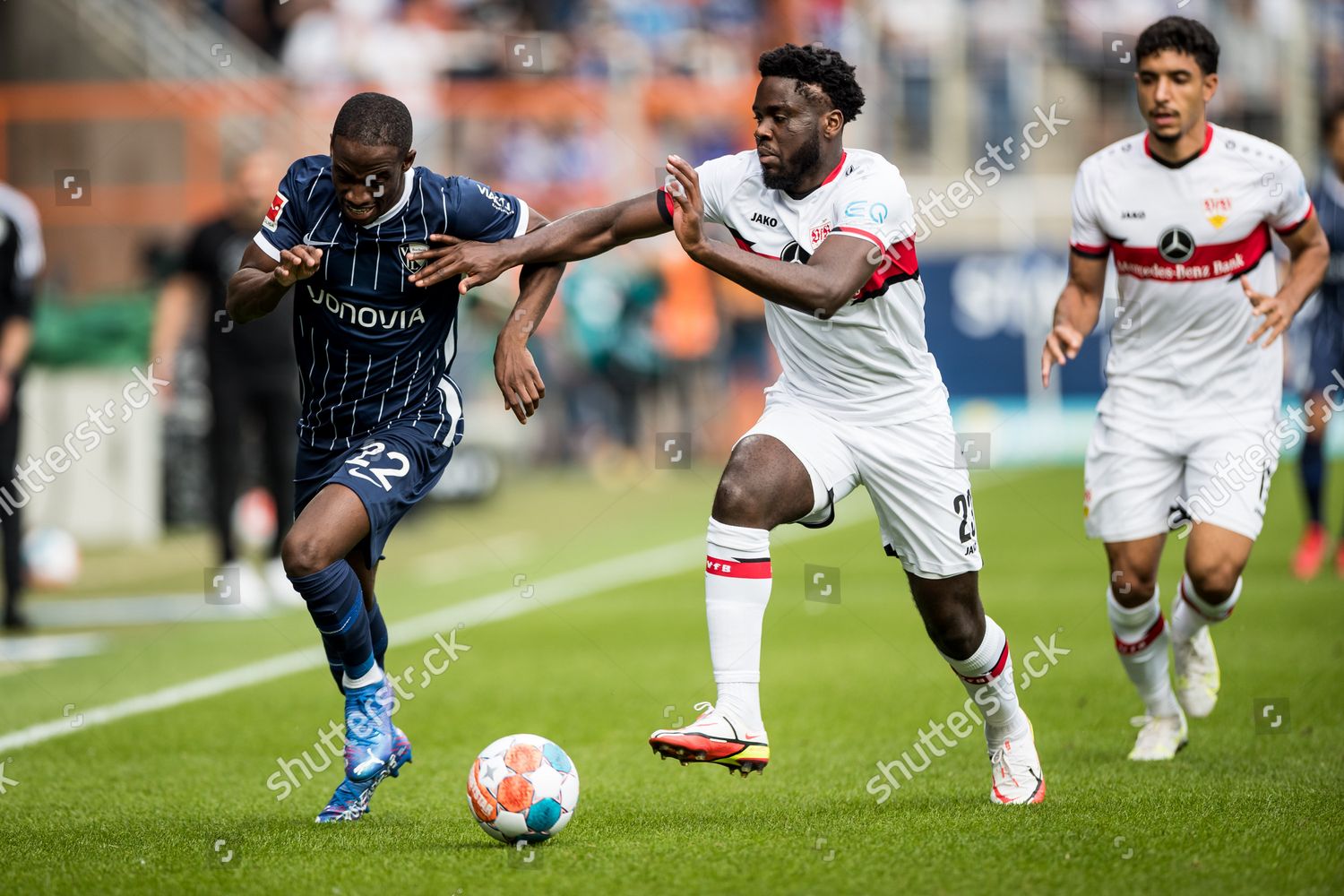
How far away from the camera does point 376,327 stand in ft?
19.2

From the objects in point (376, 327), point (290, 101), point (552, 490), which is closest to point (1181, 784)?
point (376, 327)

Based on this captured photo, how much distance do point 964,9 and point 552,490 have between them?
10.6 m

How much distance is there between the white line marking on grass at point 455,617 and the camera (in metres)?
7.83

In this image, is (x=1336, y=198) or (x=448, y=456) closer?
(x=448, y=456)

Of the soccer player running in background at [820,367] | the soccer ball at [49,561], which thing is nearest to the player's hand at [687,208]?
the soccer player running in background at [820,367]

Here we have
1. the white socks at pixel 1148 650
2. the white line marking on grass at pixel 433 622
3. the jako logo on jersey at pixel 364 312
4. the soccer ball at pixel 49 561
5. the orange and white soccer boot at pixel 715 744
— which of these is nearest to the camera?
the orange and white soccer boot at pixel 715 744

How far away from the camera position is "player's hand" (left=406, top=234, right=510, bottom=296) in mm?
5641

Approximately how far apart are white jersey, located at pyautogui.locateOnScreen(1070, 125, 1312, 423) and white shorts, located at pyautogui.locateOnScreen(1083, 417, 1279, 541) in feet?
0.26

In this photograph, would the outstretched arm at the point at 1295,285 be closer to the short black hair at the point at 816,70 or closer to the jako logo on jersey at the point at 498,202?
the short black hair at the point at 816,70

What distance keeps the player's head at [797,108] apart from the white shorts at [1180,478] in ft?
6.62

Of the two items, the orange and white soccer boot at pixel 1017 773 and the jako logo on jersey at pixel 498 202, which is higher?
the jako logo on jersey at pixel 498 202

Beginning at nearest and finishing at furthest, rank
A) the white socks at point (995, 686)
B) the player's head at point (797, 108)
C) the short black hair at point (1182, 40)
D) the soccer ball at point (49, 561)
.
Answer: the player's head at point (797, 108) < the white socks at point (995, 686) < the short black hair at point (1182, 40) < the soccer ball at point (49, 561)

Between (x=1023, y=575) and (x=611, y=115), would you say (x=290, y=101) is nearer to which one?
(x=611, y=115)

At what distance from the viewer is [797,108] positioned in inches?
210
